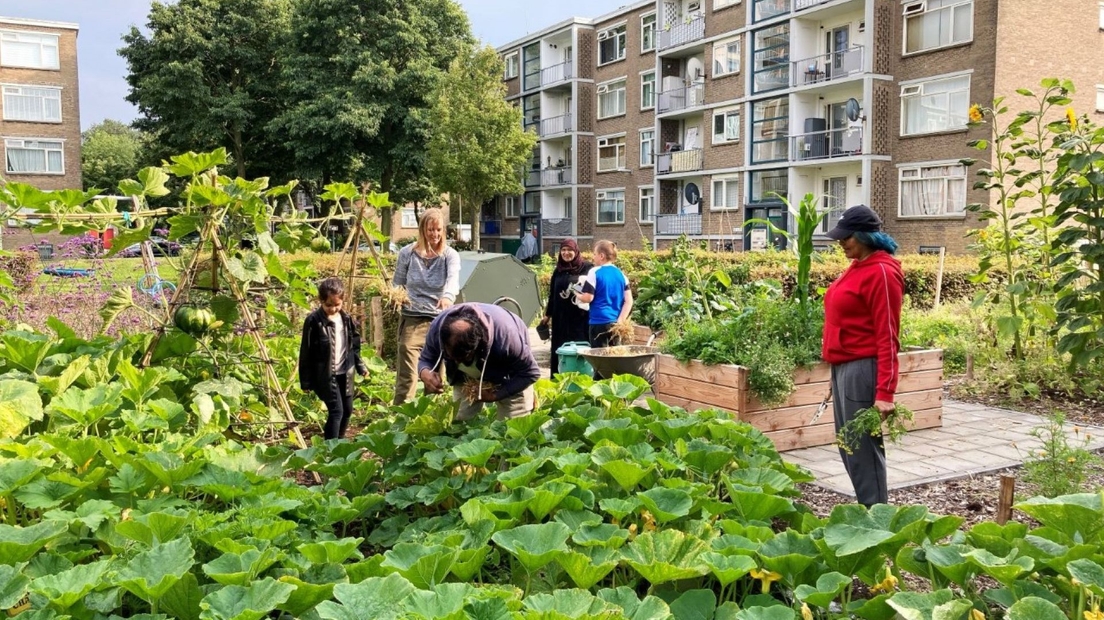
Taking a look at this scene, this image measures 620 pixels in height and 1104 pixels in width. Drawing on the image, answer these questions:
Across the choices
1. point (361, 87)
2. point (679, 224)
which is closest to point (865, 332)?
point (679, 224)

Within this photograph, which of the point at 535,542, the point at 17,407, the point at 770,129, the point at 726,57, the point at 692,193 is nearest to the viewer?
the point at 535,542

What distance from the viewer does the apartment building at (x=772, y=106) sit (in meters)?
23.1

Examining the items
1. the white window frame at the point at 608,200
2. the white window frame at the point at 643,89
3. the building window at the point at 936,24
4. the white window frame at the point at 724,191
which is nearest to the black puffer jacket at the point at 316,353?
the building window at the point at 936,24

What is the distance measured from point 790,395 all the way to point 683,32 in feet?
93.6

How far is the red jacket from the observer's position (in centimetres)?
413

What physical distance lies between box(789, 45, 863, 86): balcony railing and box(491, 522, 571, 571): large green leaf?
82.7 feet

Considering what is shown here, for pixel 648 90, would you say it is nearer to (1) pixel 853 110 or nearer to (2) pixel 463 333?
(1) pixel 853 110

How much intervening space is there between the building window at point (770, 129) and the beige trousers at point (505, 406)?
24858 mm

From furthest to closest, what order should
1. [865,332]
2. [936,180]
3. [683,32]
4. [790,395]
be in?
[683,32] < [936,180] < [790,395] < [865,332]

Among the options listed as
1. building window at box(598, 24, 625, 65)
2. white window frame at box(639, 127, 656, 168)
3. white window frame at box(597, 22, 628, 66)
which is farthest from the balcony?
building window at box(598, 24, 625, 65)

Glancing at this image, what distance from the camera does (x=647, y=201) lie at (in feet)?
117

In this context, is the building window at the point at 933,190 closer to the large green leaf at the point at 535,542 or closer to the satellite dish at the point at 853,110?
the satellite dish at the point at 853,110

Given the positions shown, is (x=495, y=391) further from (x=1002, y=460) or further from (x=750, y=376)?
(x=1002, y=460)

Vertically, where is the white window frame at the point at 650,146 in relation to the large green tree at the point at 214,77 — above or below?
below
